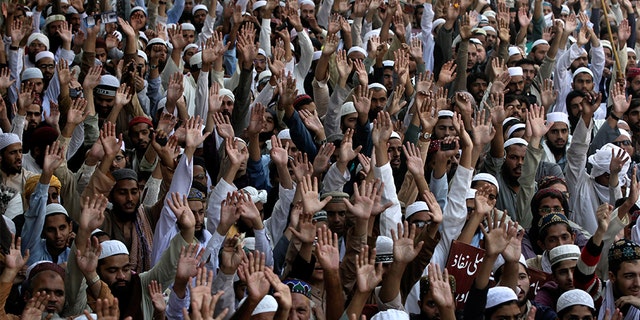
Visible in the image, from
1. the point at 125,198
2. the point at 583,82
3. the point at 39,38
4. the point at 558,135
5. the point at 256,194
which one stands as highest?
the point at 125,198

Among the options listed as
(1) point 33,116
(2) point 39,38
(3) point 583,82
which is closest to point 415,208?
(1) point 33,116

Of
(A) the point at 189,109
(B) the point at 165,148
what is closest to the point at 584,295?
(B) the point at 165,148

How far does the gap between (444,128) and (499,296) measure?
2889mm

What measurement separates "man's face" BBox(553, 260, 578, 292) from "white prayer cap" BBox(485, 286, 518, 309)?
0.80m

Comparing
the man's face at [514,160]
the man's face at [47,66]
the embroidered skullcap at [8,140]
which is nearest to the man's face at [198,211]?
the embroidered skullcap at [8,140]

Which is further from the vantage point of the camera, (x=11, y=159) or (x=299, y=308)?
(x=11, y=159)

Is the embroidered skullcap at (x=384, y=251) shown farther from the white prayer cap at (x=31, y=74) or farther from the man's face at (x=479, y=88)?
the white prayer cap at (x=31, y=74)

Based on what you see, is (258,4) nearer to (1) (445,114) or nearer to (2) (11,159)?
(1) (445,114)

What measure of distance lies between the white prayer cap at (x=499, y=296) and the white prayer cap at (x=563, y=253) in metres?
0.90

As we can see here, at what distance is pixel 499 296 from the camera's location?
570 centimetres

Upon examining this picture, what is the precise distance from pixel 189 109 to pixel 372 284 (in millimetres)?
4340

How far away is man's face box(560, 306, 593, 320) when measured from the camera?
5789 millimetres

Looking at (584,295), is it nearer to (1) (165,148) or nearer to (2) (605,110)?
(1) (165,148)

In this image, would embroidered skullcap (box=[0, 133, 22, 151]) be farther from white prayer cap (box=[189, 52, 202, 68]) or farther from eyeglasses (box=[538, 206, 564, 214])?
eyeglasses (box=[538, 206, 564, 214])
